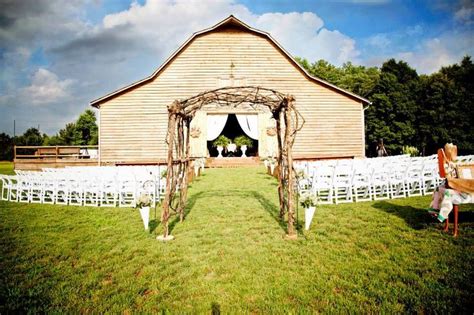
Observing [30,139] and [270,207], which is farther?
[30,139]

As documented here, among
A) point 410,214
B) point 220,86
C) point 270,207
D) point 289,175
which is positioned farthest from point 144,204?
point 220,86

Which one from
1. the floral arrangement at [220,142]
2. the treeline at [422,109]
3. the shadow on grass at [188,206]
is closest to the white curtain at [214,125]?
the floral arrangement at [220,142]

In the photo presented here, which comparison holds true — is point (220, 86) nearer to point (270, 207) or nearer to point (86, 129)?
point (270, 207)

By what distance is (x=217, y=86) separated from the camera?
17438mm

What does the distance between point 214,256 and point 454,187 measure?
4455 millimetres

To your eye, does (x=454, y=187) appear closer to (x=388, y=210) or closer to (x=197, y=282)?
(x=388, y=210)

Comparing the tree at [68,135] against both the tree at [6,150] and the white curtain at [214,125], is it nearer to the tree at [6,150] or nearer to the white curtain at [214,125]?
the tree at [6,150]

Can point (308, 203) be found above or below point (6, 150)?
below

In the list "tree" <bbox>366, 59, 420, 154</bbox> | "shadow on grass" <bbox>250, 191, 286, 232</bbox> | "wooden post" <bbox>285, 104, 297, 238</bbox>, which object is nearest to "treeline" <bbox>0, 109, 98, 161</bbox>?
"tree" <bbox>366, 59, 420, 154</bbox>

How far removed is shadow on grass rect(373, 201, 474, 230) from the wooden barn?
33.3 ft

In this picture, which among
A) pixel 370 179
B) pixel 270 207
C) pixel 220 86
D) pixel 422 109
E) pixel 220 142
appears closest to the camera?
pixel 270 207

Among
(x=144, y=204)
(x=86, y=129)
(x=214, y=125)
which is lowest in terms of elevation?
(x=144, y=204)

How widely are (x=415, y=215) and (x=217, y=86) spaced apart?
1357 cm

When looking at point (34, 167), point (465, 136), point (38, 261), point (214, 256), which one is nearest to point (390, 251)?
point (214, 256)
